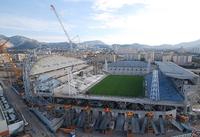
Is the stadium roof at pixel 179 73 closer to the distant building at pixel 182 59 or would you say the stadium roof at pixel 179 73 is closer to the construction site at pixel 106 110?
the construction site at pixel 106 110

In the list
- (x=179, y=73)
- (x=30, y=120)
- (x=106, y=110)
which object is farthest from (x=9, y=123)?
(x=179, y=73)

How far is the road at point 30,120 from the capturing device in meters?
19.6

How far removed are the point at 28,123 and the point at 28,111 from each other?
3563mm

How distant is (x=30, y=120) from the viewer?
22469 millimetres

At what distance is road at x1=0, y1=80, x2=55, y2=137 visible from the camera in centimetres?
1964

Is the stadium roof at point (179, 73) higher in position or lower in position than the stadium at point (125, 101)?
higher

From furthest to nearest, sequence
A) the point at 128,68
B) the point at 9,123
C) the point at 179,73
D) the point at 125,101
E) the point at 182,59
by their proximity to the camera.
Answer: the point at 182,59 < the point at 128,68 < the point at 179,73 < the point at 125,101 < the point at 9,123

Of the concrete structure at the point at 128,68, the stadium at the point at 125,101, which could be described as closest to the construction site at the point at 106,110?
the stadium at the point at 125,101

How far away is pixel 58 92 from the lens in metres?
28.2

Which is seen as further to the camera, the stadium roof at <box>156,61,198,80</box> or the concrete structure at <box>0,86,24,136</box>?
the stadium roof at <box>156,61,198,80</box>

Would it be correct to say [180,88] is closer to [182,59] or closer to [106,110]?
[106,110]

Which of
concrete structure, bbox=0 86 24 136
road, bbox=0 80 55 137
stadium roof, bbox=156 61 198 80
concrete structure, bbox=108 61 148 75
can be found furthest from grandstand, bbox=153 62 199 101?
concrete structure, bbox=108 61 148 75

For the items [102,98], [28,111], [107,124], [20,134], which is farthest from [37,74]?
[107,124]

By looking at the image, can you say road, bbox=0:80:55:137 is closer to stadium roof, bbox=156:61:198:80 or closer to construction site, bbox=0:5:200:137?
construction site, bbox=0:5:200:137
